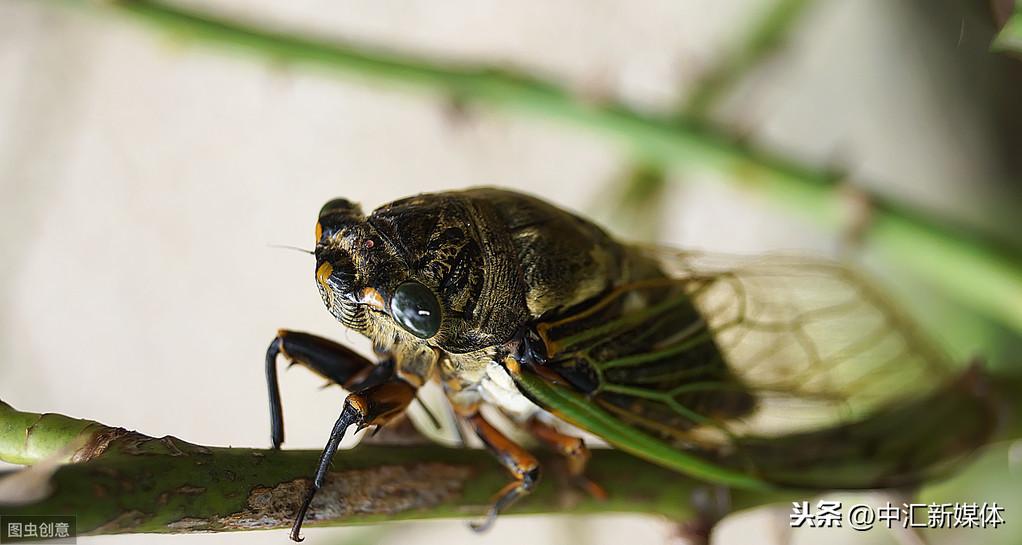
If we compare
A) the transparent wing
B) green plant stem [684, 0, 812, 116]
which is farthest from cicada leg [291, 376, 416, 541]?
green plant stem [684, 0, 812, 116]

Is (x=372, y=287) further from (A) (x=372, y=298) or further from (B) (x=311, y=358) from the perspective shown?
(B) (x=311, y=358)

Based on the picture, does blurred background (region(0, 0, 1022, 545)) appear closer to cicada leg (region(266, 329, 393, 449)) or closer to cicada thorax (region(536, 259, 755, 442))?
cicada thorax (region(536, 259, 755, 442))

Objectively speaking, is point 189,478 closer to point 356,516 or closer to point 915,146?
point 356,516

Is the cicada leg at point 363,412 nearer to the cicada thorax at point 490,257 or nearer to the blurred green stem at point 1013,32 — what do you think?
the cicada thorax at point 490,257

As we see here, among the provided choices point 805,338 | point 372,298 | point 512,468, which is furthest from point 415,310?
point 805,338

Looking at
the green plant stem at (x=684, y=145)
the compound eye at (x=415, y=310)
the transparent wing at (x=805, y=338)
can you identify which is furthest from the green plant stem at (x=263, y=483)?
the green plant stem at (x=684, y=145)

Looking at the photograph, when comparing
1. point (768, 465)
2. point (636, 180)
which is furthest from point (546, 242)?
point (636, 180)

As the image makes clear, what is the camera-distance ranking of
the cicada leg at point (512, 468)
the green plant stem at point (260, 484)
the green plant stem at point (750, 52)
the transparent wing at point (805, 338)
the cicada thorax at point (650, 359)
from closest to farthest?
the green plant stem at point (260, 484), the cicada leg at point (512, 468), the cicada thorax at point (650, 359), the transparent wing at point (805, 338), the green plant stem at point (750, 52)
